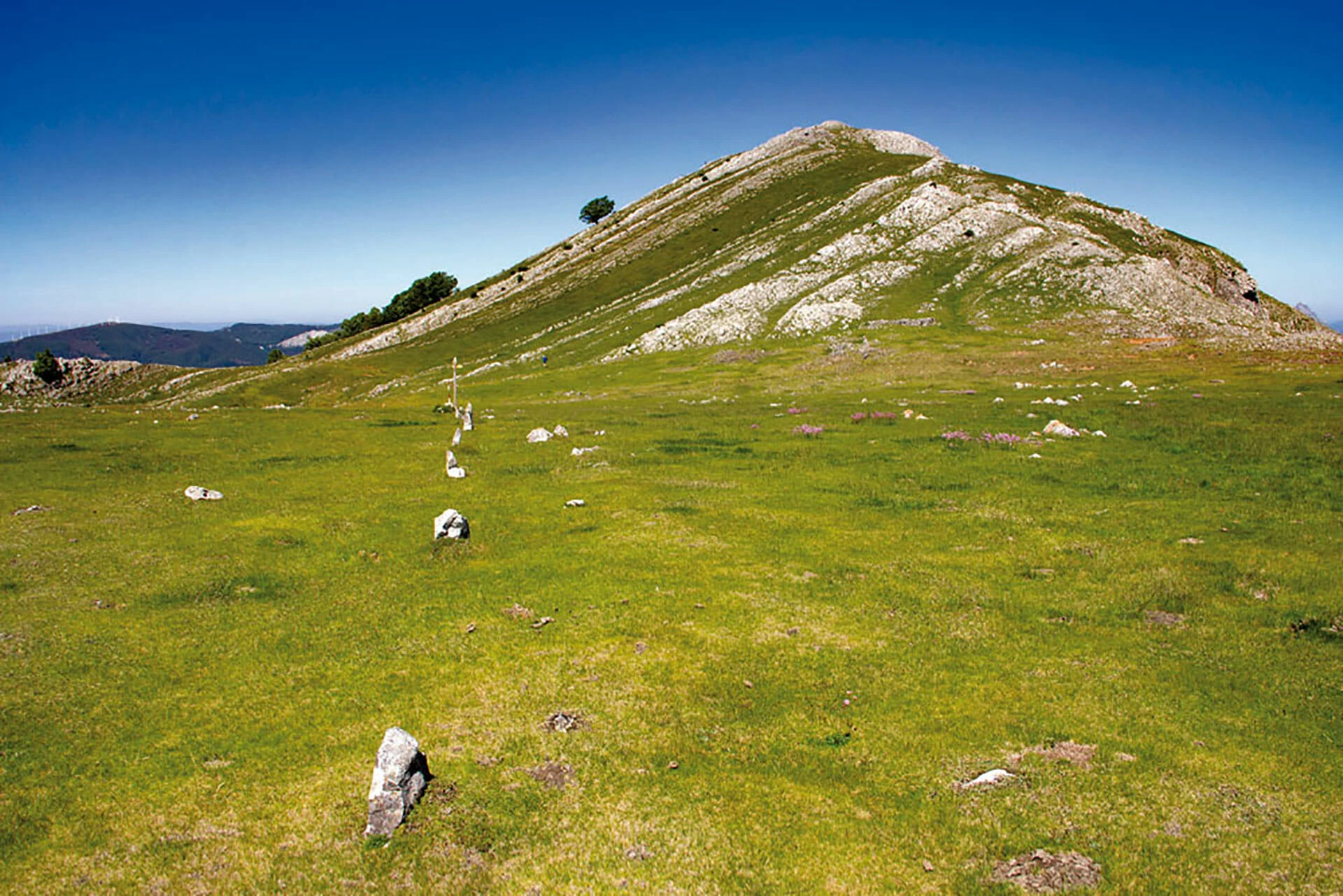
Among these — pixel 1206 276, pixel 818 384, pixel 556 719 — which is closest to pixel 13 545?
pixel 556 719

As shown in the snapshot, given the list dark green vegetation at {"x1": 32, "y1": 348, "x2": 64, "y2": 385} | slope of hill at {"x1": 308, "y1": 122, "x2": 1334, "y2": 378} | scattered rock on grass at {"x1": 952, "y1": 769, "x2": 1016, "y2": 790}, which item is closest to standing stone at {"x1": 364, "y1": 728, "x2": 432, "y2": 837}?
scattered rock on grass at {"x1": 952, "y1": 769, "x2": 1016, "y2": 790}

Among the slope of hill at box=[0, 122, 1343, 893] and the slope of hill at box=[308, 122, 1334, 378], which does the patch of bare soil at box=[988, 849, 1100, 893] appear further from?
the slope of hill at box=[308, 122, 1334, 378]

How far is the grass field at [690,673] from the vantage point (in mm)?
10688

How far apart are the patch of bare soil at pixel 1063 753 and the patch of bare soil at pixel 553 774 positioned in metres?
8.27

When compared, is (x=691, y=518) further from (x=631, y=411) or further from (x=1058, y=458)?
(x=631, y=411)

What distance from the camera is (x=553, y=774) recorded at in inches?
493

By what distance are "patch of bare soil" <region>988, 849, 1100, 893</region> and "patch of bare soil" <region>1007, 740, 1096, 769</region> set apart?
7.15 feet

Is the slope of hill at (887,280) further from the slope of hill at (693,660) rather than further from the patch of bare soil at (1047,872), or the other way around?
the patch of bare soil at (1047,872)

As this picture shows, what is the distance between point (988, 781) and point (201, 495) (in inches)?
1267

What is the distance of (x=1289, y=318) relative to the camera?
366 feet

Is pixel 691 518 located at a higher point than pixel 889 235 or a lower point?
lower

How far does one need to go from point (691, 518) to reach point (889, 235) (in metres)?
114

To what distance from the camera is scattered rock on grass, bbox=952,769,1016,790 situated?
11.9m

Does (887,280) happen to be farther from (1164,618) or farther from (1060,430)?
(1164,618)
